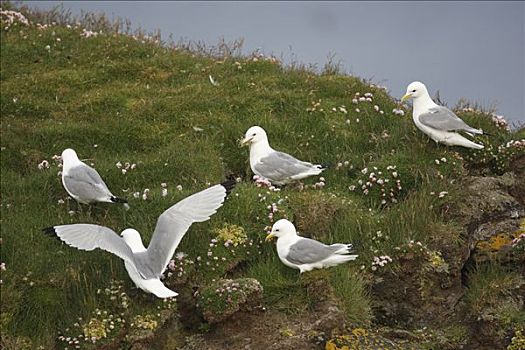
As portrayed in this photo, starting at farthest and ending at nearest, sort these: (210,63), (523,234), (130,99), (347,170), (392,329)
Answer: (210,63) → (130,99) → (347,170) → (523,234) → (392,329)

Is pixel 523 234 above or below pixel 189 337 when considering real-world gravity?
above

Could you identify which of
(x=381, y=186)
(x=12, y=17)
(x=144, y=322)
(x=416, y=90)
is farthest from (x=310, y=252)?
(x=12, y=17)

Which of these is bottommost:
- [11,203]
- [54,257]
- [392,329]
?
[392,329]

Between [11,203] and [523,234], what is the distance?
6759 mm

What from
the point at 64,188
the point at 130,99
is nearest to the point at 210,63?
the point at 130,99

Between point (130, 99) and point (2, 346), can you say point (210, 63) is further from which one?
point (2, 346)

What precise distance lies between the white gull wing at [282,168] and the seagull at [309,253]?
80.8 inches

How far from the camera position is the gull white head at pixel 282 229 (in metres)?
10.4

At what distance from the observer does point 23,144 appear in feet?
44.8

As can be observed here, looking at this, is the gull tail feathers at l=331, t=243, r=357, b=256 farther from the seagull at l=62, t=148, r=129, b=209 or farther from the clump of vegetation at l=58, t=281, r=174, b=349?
the seagull at l=62, t=148, r=129, b=209

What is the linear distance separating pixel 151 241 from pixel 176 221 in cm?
37

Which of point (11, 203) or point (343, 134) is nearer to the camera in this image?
point (11, 203)

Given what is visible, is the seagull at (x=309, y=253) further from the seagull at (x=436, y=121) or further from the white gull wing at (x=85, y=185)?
the seagull at (x=436, y=121)

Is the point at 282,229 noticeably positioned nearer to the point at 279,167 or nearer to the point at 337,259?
the point at 337,259
